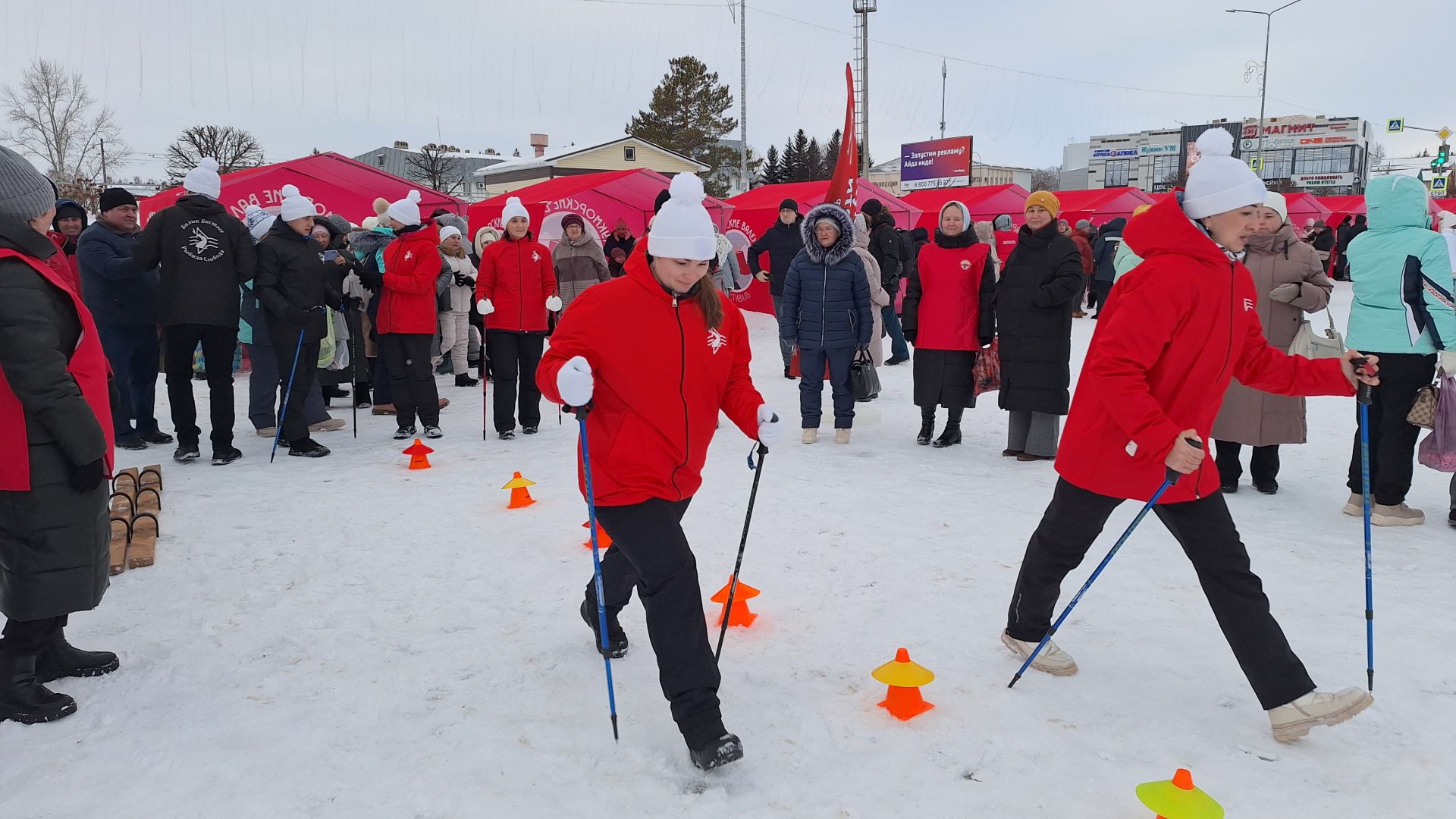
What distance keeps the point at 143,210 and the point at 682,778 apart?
1720 cm

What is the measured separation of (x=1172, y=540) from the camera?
189 inches

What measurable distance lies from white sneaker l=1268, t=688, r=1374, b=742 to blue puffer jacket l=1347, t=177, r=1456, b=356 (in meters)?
2.90

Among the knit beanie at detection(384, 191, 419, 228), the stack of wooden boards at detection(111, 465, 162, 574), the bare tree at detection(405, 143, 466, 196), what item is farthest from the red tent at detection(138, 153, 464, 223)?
the bare tree at detection(405, 143, 466, 196)

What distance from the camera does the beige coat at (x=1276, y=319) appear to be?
5340mm

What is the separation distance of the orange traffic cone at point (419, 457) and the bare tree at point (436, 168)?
117 feet

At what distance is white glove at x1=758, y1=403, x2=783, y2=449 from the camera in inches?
113

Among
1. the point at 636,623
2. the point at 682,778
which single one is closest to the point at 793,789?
the point at 682,778

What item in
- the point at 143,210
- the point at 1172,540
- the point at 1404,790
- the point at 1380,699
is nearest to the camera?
the point at 1404,790

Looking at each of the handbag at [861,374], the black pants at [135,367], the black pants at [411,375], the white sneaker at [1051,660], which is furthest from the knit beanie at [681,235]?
the black pants at [135,367]

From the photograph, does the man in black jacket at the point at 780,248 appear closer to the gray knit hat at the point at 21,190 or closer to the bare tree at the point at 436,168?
the gray knit hat at the point at 21,190

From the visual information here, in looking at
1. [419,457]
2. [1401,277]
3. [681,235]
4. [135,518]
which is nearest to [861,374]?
[419,457]

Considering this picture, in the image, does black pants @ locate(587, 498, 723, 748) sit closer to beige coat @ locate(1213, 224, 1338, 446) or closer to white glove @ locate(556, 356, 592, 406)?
white glove @ locate(556, 356, 592, 406)

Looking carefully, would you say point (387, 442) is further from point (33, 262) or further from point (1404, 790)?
point (1404, 790)

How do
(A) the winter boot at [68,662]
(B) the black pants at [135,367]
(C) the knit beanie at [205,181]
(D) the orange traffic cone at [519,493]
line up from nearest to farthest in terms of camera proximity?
(A) the winter boot at [68,662], (D) the orange traffic cone at [519,493], (C) the knit beanie at [205,181], (B) the black pants at [135,367]
